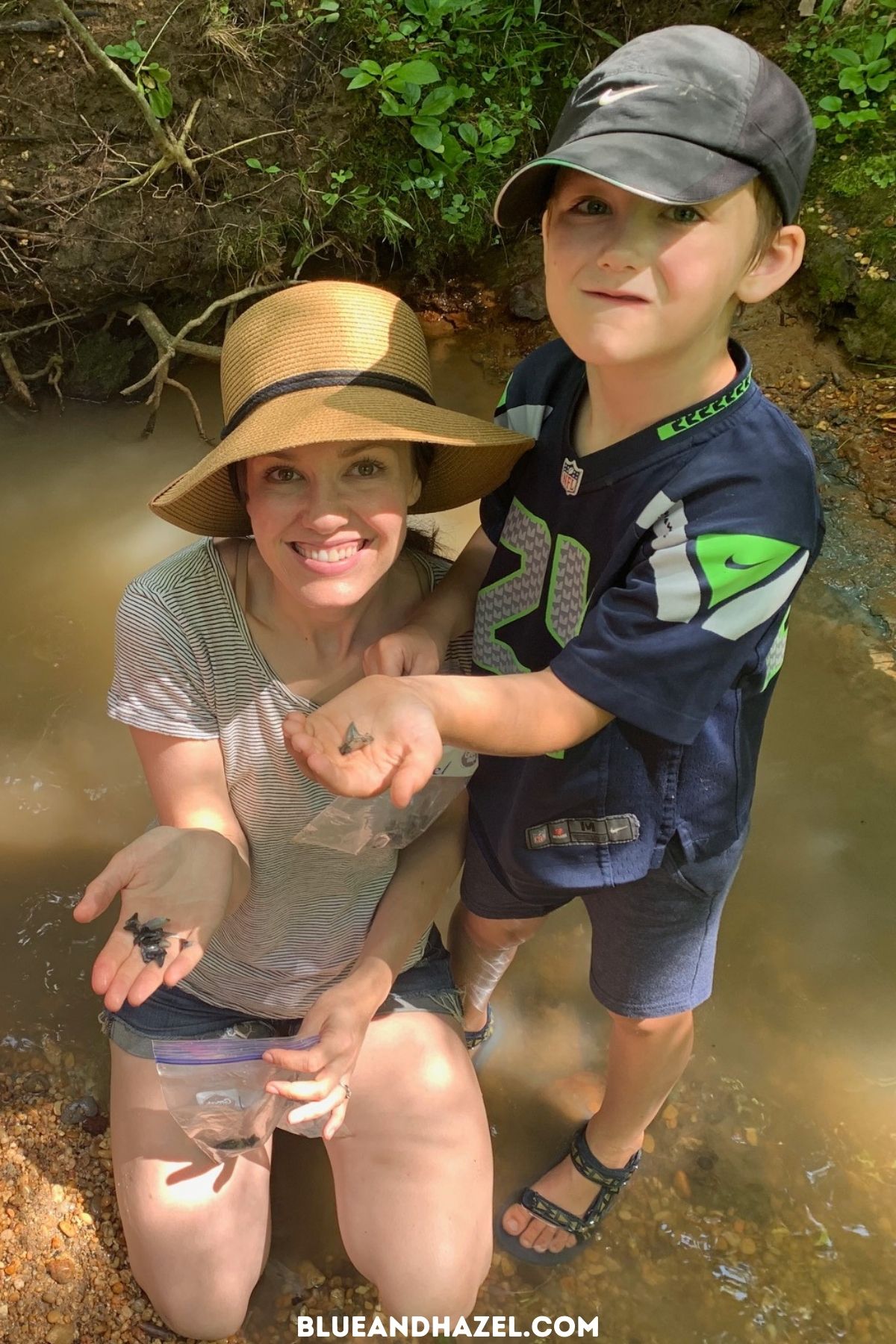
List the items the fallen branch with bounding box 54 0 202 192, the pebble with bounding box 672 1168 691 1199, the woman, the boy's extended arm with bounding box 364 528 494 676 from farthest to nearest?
the fallen branch with bounding box 54 0 202 192
the pebble with bounding box 672 1168 691 1199
the boy's extended arm with bounding box 364 528 494 676
the woman

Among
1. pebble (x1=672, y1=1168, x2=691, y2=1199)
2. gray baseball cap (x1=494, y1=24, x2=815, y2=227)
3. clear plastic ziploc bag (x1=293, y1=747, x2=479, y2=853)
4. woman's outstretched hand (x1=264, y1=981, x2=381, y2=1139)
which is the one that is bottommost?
pebble (x1=672, y1=1168, x2=691, y2=1199)

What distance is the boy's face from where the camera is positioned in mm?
1139

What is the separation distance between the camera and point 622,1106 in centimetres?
188

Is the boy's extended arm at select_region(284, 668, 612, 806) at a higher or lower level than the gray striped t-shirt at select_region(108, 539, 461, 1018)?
higher

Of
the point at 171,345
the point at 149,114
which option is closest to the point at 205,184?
the point at 149,114

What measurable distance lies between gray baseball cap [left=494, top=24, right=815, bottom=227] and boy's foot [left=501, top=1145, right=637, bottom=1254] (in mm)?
1749

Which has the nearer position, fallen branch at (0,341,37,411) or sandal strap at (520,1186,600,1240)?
sandal strap at (520,1186,600,1240)

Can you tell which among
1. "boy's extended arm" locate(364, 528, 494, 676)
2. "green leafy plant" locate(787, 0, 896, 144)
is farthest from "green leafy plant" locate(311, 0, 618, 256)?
"boy's extended arm" locate(364, 528, 494, 676)

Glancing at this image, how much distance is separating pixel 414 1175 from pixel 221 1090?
38 cm

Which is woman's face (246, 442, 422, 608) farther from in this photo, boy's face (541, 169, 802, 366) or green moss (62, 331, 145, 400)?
green moss (62, 331, 145, 400)

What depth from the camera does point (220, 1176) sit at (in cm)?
177

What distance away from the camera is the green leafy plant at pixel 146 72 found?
10.7ft

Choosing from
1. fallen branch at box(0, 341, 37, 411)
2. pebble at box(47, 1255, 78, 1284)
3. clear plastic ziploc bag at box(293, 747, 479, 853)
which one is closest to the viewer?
clear plastic ziploc bag at box(293, 747, 479, 853)

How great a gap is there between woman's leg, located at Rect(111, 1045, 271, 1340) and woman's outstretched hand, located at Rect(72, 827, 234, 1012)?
488mm
